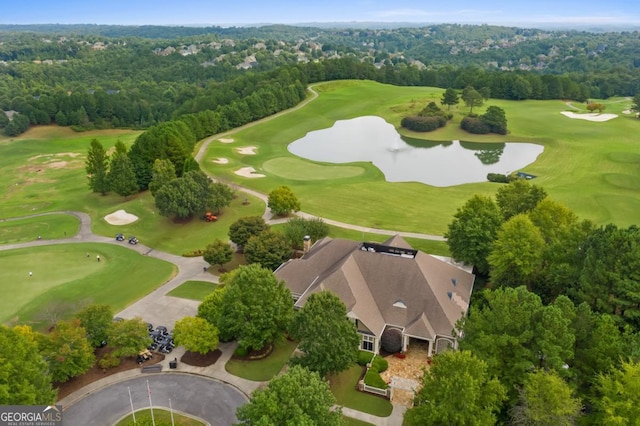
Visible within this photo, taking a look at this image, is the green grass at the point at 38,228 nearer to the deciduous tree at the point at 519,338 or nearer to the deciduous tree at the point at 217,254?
the deciduous tree at the point at 217,254

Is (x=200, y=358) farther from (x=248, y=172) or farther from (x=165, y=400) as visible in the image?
(x=248, y=172)

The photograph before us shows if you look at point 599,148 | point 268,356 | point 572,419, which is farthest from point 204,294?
point 599,148

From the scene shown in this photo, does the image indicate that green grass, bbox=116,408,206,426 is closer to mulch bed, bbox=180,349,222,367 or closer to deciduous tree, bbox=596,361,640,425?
mulch bed, bbox=180,349,222,367

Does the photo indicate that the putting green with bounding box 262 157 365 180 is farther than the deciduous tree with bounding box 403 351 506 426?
Yes

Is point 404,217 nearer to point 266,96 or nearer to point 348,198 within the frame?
point 348,198

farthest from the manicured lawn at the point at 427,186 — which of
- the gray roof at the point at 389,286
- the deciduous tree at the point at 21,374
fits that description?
the deciduous tree at the point at 21,374

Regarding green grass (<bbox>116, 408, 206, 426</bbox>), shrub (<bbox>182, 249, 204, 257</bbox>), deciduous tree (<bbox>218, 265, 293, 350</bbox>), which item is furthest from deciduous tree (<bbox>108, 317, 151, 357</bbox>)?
shrub (<bbox>182, 249, 204, 257</bbox>)

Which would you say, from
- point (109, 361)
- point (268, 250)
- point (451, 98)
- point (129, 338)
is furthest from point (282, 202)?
point (451, 98)
